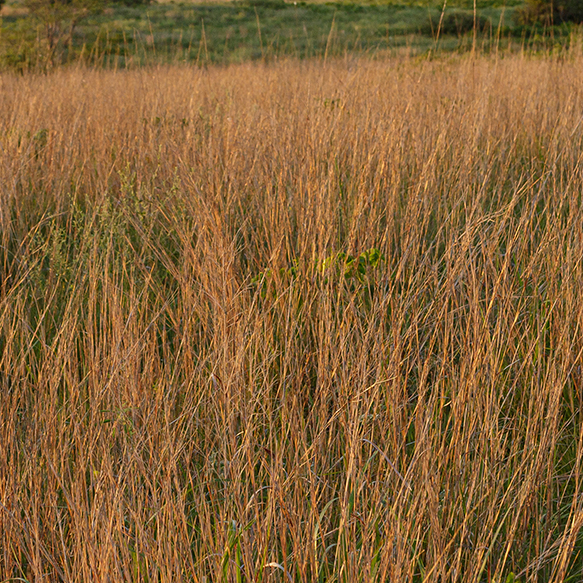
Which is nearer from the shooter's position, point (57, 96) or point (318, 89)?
point (318, 89)

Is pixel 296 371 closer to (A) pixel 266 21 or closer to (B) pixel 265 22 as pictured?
(B) pixel 265 22

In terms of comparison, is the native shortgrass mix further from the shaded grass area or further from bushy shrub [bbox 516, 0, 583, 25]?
the shaded grass area

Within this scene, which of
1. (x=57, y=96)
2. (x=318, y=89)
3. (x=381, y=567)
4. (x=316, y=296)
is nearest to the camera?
(x=381, y=567)

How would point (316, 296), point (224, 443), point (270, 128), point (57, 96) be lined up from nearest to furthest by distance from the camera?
point (224, 443) → point (316, 296) → point (270, 128) → point (57, 96)

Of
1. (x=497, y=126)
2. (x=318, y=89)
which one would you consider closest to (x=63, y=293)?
(x=497, y=126)

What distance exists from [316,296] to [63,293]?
37.5 inches

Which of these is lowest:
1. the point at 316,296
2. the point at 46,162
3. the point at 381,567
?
the point at 381,567

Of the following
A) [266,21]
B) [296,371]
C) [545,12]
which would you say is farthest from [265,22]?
[296,371]

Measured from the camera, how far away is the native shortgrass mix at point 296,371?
3.26ft

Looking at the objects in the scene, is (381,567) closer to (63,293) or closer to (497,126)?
(63,293)

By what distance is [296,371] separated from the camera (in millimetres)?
1599

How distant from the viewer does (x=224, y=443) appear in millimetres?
1141

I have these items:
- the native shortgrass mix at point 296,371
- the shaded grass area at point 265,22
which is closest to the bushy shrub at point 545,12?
the shaded grass area at point 265,22

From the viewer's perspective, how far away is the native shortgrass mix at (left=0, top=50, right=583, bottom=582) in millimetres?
995
